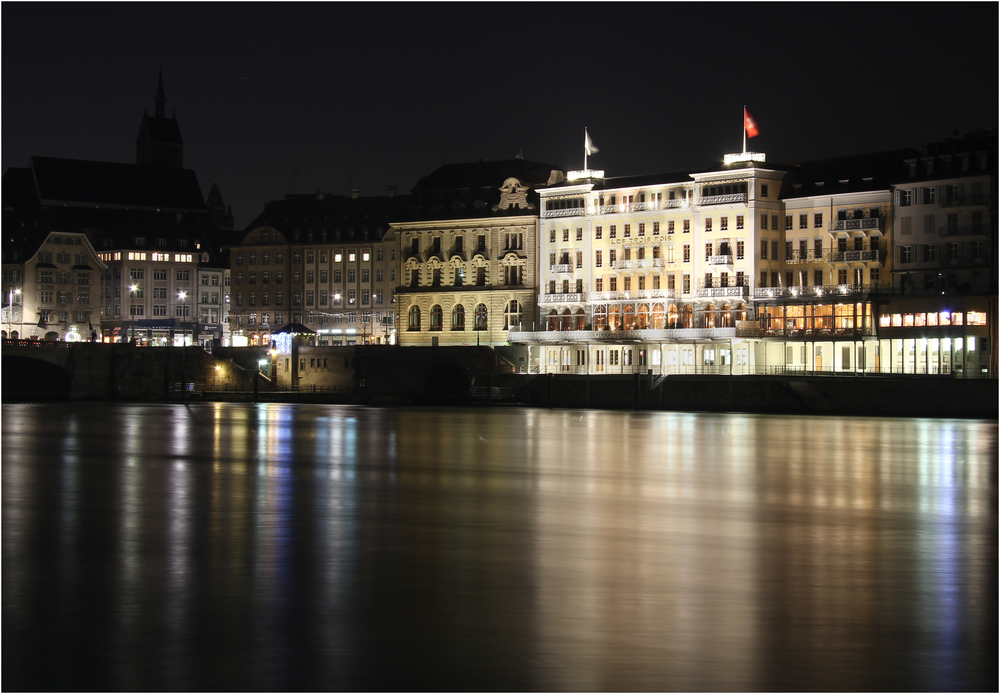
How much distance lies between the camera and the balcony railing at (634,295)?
3878 inches

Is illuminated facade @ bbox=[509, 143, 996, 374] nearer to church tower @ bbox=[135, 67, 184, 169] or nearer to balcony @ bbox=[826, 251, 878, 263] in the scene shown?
balcony @ bbox=[826, 251, 878, 263]

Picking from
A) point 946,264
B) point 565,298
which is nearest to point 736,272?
point 565,298

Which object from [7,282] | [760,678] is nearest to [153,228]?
[7,282]

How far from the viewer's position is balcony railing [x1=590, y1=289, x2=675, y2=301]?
9850cm

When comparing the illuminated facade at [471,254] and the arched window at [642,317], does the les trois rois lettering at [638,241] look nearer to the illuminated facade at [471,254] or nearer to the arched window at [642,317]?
the arched window at [642,317]

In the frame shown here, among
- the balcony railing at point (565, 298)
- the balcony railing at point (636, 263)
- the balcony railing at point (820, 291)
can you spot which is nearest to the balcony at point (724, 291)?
the balcony railing at point (820, 291)

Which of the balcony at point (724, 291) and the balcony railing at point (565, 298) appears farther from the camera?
the balcony railing at point (565, 298)

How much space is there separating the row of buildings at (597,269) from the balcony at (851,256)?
145 millimetres

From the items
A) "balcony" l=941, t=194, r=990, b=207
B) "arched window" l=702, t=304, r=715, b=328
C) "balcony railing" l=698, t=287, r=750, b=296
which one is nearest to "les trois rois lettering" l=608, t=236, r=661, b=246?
"balcony railing" l=698, t=287, r=750, b=296

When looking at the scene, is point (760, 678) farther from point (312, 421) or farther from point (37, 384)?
point (37, 384)

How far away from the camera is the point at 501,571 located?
2414 centimetres

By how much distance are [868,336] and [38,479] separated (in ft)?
202

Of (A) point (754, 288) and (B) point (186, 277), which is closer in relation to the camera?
(A) point (754, 288)

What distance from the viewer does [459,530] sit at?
29.4 meters
